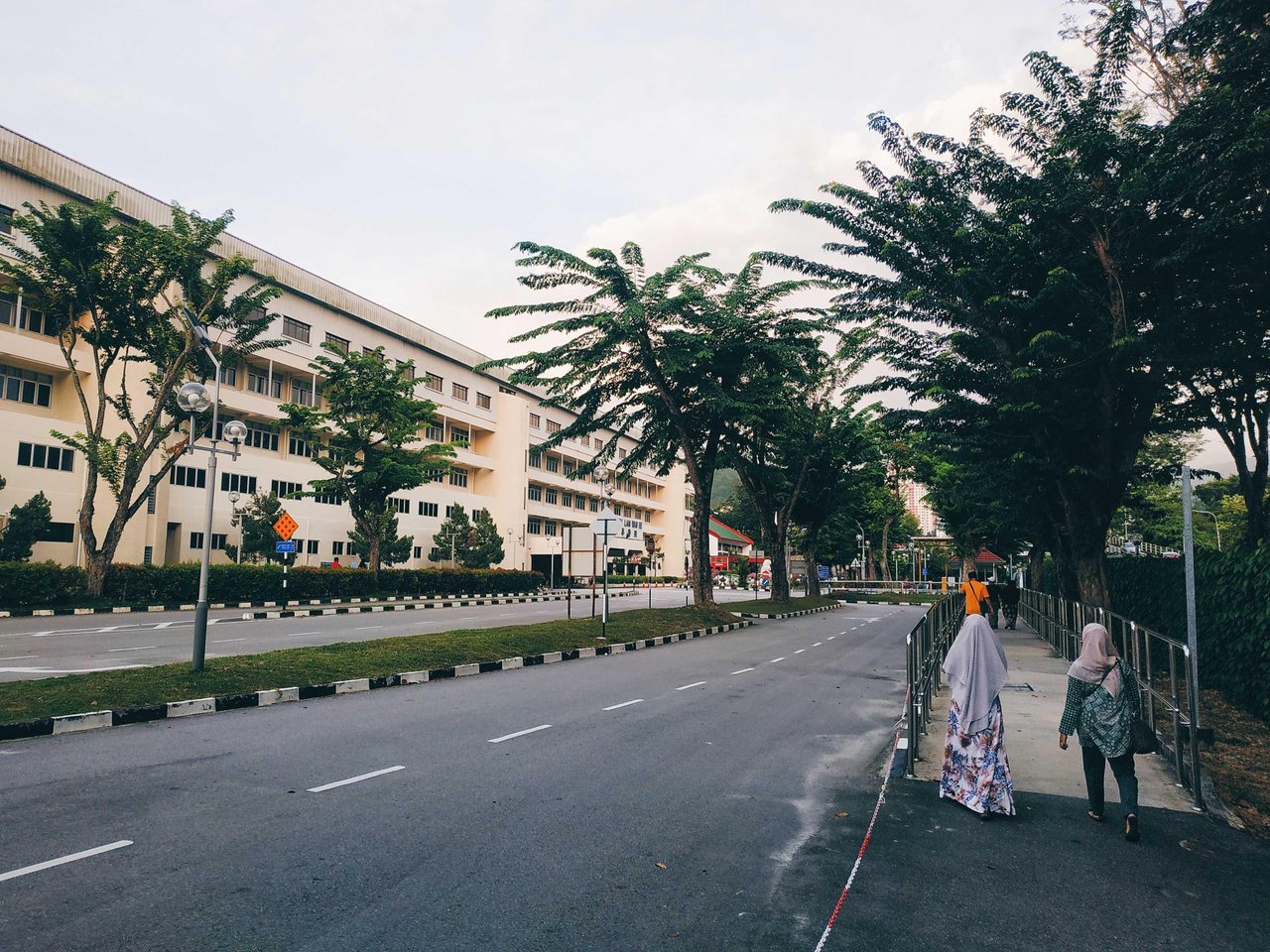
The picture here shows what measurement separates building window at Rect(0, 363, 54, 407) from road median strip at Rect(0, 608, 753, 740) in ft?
79.1

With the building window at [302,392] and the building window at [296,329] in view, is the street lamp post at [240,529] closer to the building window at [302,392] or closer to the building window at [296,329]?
the building window at [302,392]

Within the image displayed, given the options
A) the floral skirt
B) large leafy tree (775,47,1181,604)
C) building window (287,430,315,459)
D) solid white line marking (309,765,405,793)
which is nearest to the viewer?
the floral skirt

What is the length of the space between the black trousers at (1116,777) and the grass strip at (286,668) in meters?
9.67

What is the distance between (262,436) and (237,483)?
10.9 ft

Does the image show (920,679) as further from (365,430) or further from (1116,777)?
(365,430)

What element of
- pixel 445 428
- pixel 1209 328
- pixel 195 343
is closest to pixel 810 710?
pixel 1209 328

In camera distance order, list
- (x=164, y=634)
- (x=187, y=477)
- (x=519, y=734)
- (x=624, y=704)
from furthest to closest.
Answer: (x=187, y=477)
(x=164, y=634)
(x=624, y=704)
(x=519, y=734)

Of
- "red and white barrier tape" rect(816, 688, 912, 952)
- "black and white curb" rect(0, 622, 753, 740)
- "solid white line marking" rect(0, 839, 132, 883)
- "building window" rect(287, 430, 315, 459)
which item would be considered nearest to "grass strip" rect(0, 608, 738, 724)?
"black and white curb" rect(0, 622, 753, 740)

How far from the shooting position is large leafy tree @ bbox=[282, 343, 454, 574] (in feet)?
111

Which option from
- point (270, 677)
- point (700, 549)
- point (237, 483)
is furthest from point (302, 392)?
point (270, 677)

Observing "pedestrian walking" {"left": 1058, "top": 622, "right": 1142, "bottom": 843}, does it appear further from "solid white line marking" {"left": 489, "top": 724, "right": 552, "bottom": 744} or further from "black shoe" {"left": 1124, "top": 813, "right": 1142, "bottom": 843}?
"solid white line marking" {"left": 489, "top": 724, "right": 552, "bottom": 744}

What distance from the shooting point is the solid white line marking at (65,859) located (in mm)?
4226

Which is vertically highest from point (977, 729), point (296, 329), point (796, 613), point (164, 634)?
point (296, 329)

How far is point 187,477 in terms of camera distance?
34.7m
